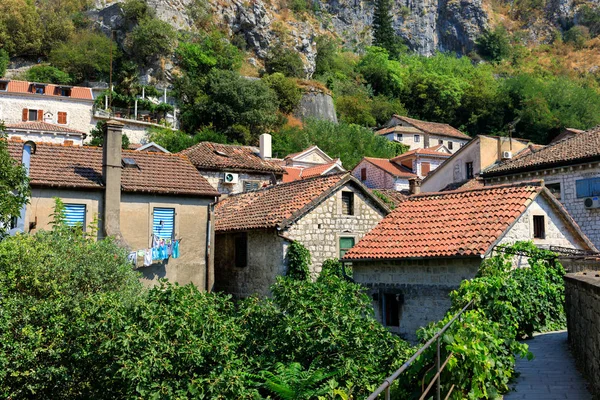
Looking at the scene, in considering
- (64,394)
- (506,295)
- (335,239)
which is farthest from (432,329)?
(335,239)

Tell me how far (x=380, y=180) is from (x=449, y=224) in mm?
33380

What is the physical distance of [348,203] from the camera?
2327 cm

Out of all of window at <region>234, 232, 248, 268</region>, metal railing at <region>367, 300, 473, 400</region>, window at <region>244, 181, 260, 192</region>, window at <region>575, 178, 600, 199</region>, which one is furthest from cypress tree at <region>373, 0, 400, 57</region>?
metal railing at <region>367, 300, 473, 400</region>

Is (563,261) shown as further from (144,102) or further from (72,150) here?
(144,102)

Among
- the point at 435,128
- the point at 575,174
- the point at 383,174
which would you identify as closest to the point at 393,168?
the point at 383,174

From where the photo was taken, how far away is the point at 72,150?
22.7 metres

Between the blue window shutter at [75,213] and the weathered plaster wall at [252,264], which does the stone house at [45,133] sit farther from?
the blue window shutter at [75,213]

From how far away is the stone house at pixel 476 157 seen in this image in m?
34.8

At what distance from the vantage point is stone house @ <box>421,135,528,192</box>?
1372 inches

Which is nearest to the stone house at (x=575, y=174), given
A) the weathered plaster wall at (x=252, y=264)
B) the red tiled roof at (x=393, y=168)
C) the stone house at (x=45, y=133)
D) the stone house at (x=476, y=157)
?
the stone house at (x=476, y=157)

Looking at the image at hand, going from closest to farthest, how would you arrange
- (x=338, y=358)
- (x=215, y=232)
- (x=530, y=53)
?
(x=338, y=358) → (x=215, y=232) → (x=530, y=53)

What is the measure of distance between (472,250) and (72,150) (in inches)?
626

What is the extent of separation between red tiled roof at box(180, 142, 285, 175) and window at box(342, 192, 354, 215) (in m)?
13.9

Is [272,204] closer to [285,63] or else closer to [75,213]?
[75,213]
